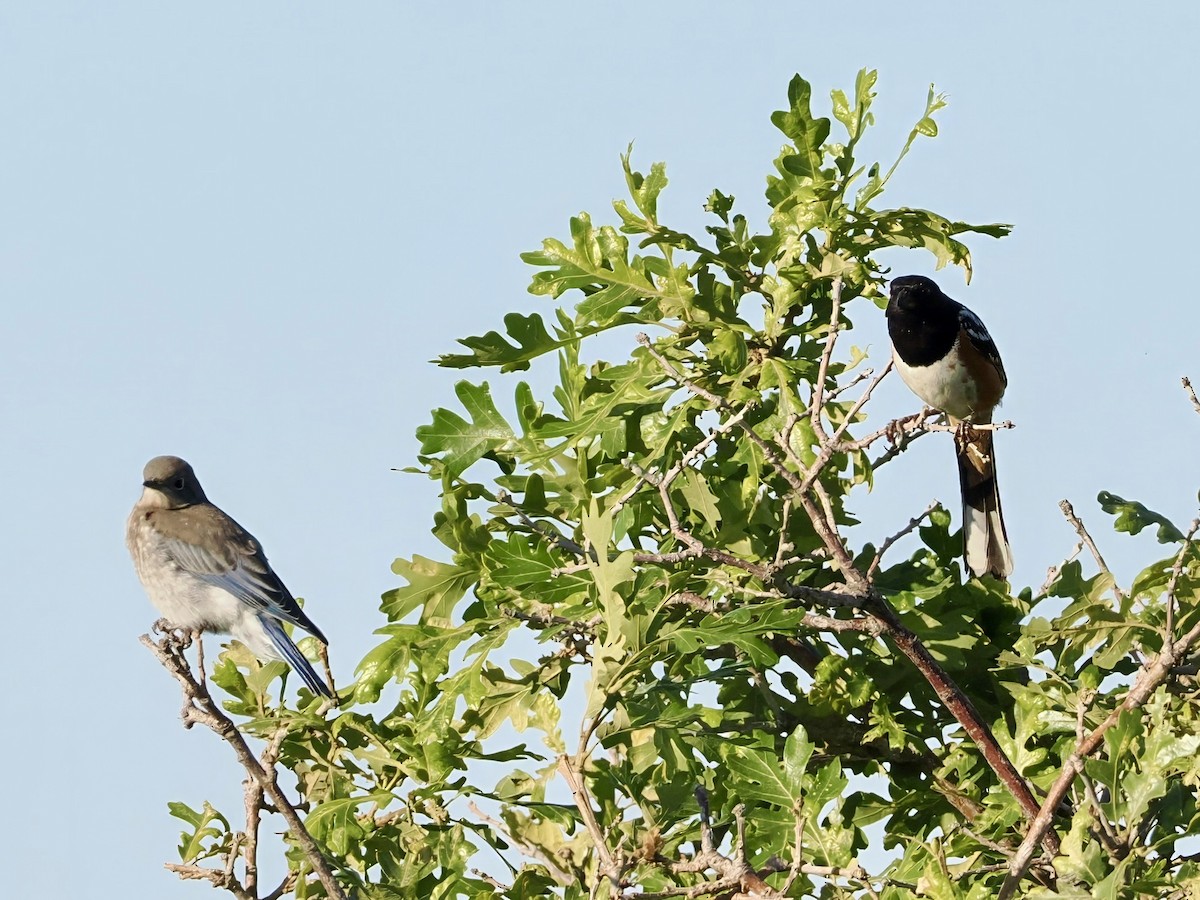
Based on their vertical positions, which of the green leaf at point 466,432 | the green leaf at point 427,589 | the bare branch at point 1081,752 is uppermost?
the green leaf at point 466,432

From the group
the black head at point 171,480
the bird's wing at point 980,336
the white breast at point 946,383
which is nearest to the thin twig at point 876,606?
the white breast at point 946,383

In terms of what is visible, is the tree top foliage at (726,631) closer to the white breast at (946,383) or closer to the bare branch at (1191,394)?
the bare branch at (1191,394)

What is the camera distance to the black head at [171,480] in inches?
356

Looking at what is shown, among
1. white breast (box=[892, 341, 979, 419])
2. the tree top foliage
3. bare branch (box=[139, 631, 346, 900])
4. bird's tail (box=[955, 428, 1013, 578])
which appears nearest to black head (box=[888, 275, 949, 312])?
white breast (box=[892, 341, 979, 419])

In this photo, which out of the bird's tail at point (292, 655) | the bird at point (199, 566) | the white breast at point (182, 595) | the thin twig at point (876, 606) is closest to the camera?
the thin twig at point (876, 606)

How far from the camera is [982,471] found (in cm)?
741

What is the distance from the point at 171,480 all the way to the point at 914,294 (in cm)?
484

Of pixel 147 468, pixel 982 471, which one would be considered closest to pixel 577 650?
pixel 982 471

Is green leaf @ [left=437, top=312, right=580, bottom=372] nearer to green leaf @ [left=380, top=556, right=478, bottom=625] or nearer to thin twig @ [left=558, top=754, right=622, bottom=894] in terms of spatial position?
green leaf @ [left=380, top=556, right=478, bottom=625]

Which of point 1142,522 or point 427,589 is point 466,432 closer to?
point 427,589

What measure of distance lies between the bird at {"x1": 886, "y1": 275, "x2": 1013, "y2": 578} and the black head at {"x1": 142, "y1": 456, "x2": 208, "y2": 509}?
4.64 metres

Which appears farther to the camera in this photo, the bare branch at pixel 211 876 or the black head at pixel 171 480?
the black head at pixel 171 480

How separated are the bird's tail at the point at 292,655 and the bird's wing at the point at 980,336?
3893 millimetres

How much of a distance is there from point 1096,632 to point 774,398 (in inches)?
50.0
